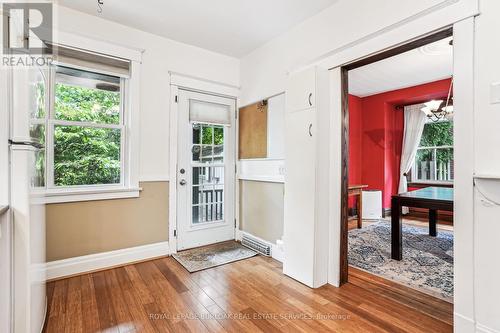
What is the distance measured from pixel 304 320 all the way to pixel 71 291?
201 cm

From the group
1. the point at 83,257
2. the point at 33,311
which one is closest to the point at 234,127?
the point at 83,257

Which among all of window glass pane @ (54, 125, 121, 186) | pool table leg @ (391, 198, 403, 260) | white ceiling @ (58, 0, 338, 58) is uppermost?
white ceiling @ (58, 0, 338, 58)

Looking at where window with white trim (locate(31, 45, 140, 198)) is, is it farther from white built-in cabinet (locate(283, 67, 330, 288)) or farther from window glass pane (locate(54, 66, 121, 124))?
white built-in cabinet (locate(283, 67, 330, 288))

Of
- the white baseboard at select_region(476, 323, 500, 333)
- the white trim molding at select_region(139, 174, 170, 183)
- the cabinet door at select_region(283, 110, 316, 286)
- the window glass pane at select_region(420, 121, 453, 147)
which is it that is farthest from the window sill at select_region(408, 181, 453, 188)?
the white trim molding at select_region(139, 174, 170, 183)

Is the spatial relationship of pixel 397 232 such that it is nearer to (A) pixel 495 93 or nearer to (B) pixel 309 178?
(B) pixel 309 178

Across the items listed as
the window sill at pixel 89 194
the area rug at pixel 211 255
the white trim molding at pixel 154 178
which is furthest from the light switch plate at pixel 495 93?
the window sill at pixel 89 194

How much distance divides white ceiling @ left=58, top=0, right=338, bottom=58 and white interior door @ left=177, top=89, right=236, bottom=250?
2.44 ft

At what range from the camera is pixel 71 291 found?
7.12 feet

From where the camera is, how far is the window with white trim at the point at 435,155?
5258 mm

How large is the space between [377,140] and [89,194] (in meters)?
5.40

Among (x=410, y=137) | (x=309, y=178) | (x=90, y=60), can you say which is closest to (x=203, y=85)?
(x=90, y=60)

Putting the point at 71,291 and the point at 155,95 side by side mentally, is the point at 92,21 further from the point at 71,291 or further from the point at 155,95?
the point at 71,291

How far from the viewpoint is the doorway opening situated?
2.39m

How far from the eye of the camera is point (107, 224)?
2699 millimetres
